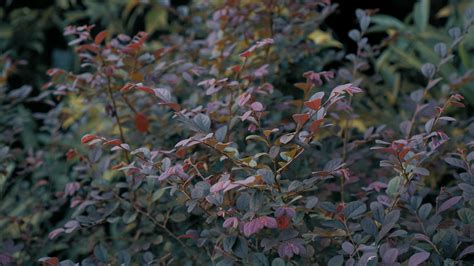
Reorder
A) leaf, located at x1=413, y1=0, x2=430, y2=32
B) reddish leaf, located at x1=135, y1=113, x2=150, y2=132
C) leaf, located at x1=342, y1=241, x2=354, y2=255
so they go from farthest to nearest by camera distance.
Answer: leaf, located at x1=413, y1=0, x2=430, y2=32 < reddish leaf, located at x1=135, y1=113, x2=150, y2=132 < leaf, located at x1=342, y1=241, x2=354, y2=255

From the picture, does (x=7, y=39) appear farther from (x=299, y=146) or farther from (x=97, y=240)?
(x=299, y=146)

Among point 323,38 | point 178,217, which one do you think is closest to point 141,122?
point 178,217

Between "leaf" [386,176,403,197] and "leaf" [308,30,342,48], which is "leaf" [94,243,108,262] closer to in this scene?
"leaf" [386,176,403,197]

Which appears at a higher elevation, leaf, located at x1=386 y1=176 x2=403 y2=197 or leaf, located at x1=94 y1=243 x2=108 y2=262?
leaf, located at x1=386 y1=176 x2=403 y2=197

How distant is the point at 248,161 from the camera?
1.23 m

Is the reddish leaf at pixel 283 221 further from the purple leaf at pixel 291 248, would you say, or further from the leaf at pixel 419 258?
the leaf at pixel 419 258

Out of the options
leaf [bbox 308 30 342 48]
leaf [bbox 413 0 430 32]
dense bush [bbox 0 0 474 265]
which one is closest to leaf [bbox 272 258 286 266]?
dense bush [bbox 0 0 474 265]

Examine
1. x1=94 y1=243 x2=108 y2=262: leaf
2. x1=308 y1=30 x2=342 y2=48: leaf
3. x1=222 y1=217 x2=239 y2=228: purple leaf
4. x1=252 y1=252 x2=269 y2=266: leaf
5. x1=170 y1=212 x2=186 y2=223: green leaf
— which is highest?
x1=222 y1=217 x2=239 y2=228: purple leaf

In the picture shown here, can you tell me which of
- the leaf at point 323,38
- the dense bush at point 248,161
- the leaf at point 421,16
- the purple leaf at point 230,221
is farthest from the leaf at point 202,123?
the leaf at point 421,16

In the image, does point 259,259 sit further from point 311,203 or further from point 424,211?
point 424,211

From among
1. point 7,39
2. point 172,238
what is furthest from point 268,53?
point 7,39

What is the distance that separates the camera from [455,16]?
3.22 metres

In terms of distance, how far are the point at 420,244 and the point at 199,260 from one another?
1.65ft

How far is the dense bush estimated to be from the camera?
1.23 m
